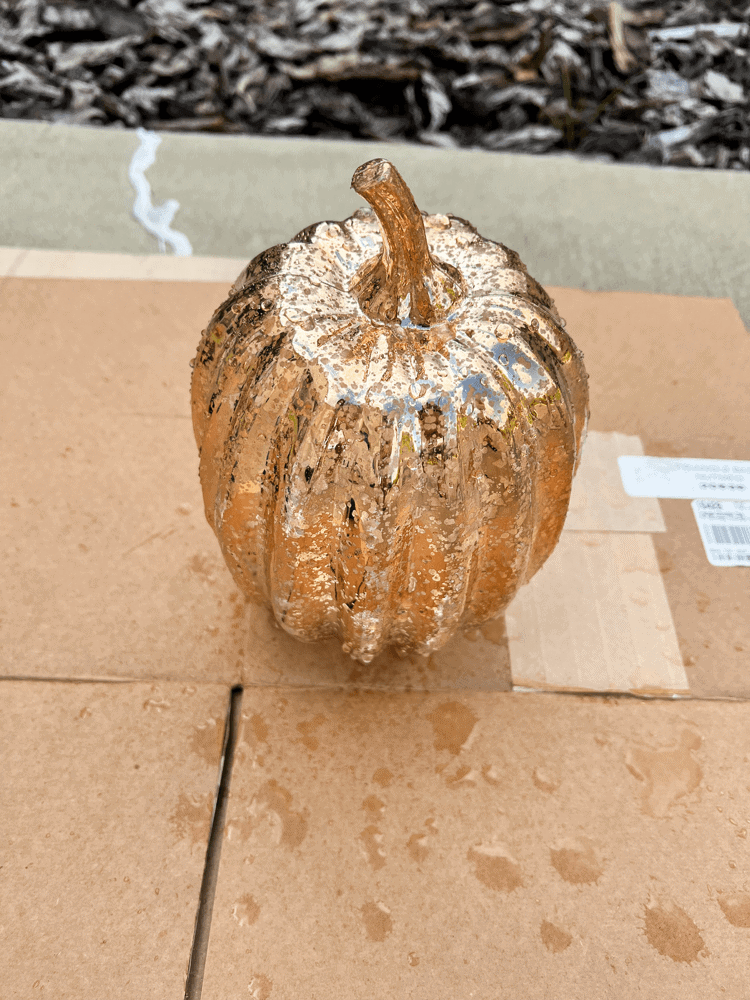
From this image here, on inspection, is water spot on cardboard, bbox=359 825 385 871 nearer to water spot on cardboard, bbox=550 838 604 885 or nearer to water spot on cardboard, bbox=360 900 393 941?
water spot on cardboard, bbox=360 900 393 941

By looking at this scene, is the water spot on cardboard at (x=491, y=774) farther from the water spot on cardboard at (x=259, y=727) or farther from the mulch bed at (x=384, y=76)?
the mulch bed at (x=384, y=76)

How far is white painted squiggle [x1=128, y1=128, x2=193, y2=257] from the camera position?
238 cm

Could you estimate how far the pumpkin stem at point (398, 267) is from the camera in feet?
3.70

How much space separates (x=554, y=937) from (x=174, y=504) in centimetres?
101

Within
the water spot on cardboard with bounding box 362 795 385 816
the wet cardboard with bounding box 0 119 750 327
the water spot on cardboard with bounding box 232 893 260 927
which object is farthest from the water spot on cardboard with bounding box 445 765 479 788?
the wet cardboard with bounding box 0 119 750 327

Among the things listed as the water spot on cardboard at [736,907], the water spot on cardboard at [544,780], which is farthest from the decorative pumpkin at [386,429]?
the water spot on cardboard at [736,907]

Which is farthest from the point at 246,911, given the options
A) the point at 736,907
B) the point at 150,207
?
the point at 150,207

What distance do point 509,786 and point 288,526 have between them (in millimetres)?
574

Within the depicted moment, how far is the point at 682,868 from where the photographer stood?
1.32 m

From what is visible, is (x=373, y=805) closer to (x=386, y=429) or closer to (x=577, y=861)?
(x=577, y=861)

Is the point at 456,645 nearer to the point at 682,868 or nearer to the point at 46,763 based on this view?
the point at 682,868

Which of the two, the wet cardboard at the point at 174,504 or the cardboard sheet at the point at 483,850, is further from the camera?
the wet cardboard at the point at 174,504

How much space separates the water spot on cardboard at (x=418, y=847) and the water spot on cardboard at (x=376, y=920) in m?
0.09

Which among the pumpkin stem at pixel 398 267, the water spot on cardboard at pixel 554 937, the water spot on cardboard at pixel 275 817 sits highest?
the pumpkin stem at pixel 398 267
